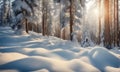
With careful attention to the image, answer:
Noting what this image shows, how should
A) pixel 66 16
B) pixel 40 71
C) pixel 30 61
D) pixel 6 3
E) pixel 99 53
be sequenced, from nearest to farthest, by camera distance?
pixel 40 71, pixel 30 61, pixel 99 53, pixel 66 16, pixel 6 3

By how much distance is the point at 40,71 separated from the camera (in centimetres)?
677

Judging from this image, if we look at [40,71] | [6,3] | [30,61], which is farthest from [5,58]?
[6,3]

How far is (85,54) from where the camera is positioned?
1020 cm

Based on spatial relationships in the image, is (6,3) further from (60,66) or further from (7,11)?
(60,66)

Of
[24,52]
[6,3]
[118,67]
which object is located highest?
[6,3]

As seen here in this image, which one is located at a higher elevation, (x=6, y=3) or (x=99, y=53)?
(x=6, y=3)

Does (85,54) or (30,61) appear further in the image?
(85,54)

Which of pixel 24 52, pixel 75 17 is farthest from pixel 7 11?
pixel 24 52

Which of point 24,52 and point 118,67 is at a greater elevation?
point 24,52

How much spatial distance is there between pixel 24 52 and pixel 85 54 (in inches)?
115

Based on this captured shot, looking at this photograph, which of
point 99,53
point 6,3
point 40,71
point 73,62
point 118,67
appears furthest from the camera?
point 6,3

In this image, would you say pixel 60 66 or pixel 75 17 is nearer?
pixel 60 66

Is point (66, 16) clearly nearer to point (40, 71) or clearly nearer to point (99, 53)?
point (99, 53)

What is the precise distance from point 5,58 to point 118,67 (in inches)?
191
